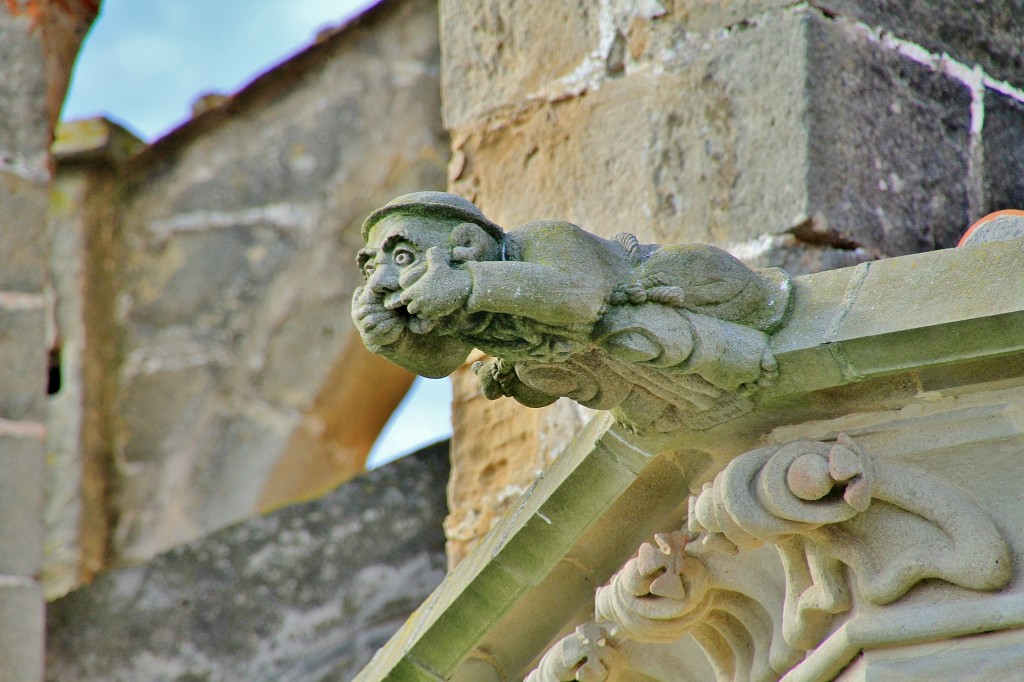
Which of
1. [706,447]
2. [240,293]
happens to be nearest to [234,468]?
[240,293]

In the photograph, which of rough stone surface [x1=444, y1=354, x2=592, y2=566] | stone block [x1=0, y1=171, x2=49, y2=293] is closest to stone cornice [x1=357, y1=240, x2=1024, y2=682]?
rough stone surface [x1=444, y1=354, x2=592, y2=566]

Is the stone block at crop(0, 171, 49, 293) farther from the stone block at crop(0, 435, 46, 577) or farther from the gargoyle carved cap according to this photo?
the gargoyle carved cap

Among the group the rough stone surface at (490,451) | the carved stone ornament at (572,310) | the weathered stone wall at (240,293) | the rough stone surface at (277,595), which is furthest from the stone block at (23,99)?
the carved stone ornament at (572,310)

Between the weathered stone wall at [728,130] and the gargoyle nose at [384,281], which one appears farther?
the weathered stone wall at [728,130]

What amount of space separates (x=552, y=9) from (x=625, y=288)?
1.23 m

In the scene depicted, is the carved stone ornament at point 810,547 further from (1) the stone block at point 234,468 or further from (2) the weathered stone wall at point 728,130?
(1) the stone block at point 234,468

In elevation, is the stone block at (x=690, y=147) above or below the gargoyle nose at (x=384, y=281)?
above

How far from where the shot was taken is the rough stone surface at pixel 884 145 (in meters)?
3.24

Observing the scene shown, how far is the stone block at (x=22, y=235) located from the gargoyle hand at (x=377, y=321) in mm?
2541

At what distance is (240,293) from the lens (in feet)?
18.6

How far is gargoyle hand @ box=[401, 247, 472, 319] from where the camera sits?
2.38 metres

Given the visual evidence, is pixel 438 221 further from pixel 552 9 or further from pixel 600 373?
pixel 552 9

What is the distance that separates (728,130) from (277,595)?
1.79 meters

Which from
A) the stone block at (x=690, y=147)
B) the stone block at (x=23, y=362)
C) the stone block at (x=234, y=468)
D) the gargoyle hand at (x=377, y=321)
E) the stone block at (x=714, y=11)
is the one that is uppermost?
the stone block at (x=714, y=11)
